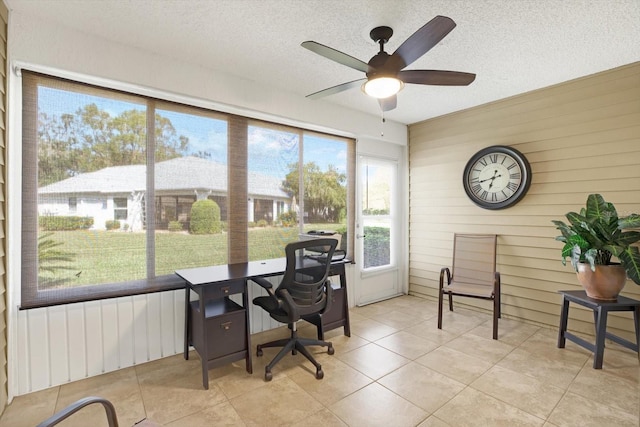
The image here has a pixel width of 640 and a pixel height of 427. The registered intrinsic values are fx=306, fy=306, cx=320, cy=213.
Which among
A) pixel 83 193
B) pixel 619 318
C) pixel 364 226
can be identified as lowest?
pixel 619 318

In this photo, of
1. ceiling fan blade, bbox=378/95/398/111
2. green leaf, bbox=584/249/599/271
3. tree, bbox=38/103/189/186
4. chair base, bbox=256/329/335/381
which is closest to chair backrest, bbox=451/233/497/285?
green leaf, bbox=584/249/599/271

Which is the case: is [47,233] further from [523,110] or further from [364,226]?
[523,110]

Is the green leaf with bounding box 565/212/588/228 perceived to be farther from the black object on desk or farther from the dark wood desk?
the dark wood desk

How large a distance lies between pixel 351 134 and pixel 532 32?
2200 mm

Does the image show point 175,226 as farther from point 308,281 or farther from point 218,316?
point 308,281

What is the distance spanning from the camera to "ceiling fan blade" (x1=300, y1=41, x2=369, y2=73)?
183 cm

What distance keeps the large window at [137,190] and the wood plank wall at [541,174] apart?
2158mm

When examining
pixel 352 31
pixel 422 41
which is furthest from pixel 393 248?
pixel 422 41

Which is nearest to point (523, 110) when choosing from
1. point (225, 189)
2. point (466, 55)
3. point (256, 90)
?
point (466, 55)

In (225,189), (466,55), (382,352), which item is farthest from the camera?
(225,189)

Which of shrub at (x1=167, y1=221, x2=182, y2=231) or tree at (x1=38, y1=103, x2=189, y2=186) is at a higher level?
tree at (x1=38, y1=103, x2=189, y2=186)

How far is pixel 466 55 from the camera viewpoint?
8.76 feet

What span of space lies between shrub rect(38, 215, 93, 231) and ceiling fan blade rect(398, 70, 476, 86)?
2.68m

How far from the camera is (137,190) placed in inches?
106
